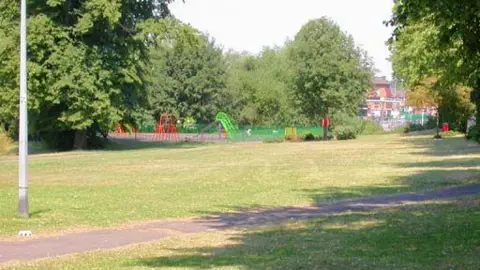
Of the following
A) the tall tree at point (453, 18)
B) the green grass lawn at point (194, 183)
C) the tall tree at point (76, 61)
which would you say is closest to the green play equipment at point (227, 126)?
the tall tree at point (76, 61)

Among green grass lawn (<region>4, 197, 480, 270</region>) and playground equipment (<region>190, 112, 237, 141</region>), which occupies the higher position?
playground equipment (<region>190, 112, 237, 141</region>)

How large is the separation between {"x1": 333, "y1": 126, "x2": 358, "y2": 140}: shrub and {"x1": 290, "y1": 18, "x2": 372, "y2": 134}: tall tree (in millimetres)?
4705

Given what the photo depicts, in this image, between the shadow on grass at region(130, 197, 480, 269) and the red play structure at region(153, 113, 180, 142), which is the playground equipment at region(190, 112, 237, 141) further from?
the shadow on grass at region(130, 197, 480, 269)

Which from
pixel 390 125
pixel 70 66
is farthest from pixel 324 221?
pixel 390 125

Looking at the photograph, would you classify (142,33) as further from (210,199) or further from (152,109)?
(152,109)

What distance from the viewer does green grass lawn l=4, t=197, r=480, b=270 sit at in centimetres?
980

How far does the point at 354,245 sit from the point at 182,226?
16.1ft

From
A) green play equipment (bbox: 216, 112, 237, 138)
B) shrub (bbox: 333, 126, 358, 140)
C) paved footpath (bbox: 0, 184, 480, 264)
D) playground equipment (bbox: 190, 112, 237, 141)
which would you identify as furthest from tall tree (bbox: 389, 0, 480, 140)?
green play equipment (bbox: 216, 112, 237, 138)

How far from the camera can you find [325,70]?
2997 inches

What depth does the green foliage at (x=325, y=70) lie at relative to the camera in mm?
76562

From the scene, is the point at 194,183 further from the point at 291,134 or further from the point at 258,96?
the point at 258,96

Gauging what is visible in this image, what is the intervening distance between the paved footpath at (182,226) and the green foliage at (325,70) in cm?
5584

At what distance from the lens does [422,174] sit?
2662cm

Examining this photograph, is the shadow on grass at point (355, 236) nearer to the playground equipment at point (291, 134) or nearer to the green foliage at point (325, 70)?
the playground equipment at point (291, 134)
